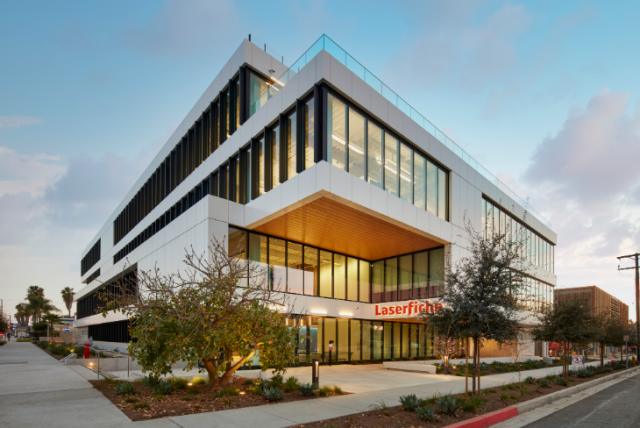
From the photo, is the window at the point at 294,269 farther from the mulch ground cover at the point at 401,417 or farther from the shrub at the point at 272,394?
the mulch ground cover at the point at 401,417

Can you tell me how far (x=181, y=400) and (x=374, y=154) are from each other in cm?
1461

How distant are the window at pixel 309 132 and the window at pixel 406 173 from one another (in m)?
6.34

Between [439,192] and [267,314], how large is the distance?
1755 centimetres

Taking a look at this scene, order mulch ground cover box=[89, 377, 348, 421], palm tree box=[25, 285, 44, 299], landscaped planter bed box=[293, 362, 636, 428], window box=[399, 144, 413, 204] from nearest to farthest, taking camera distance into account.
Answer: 1. landscaped planter bed box=[293, 362, 636, 428]
2. mulch ground cover box=[89, 377, 348, 421]
3. window box=[399, 144, 413, 204]
4. palm tree box=[25, 285, 44, 299]

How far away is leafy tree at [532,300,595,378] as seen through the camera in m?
20.5

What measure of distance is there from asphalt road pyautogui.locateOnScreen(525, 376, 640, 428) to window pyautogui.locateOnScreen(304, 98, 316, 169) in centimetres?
1260

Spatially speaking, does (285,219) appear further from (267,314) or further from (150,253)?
(150,253)

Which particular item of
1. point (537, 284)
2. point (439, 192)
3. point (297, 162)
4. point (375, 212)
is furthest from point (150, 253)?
point (537, 284)

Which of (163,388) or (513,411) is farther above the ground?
(163,388)

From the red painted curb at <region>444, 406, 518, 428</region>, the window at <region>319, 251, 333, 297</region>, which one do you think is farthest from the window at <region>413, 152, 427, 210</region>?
the red painted curb at <region>444, 406, 518, 428</region>

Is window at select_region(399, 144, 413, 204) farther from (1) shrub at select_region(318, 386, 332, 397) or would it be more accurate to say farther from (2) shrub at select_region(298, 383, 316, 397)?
(2) shrub at select_region(298, 383, 316, 397)

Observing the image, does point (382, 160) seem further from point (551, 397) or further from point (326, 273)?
point (551, 397)

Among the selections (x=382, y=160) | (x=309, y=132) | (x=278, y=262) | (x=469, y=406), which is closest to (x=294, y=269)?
(x=278, y=262)

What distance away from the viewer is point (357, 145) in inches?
797
